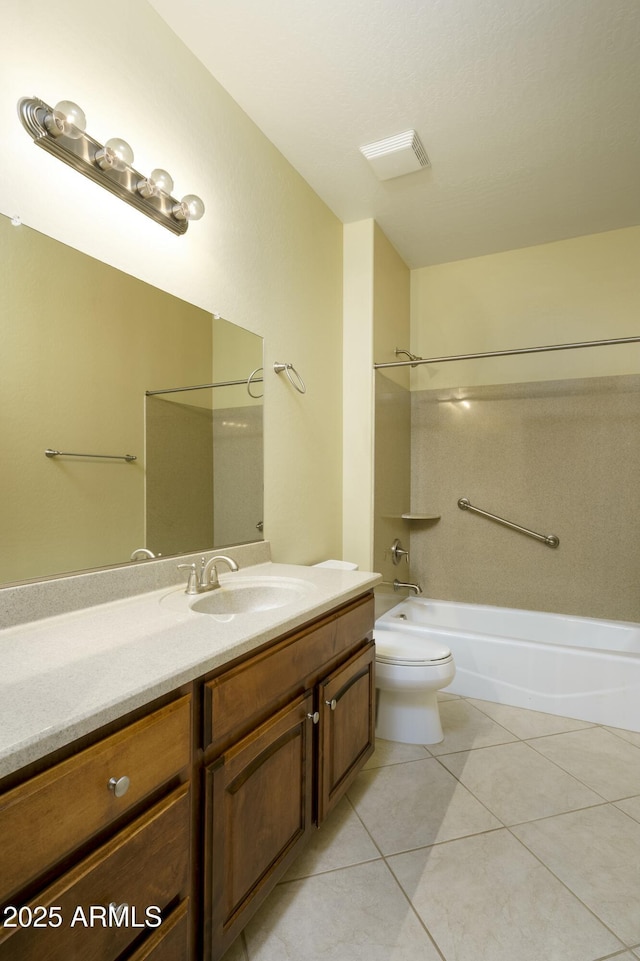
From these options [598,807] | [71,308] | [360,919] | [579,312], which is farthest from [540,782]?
[579,312]

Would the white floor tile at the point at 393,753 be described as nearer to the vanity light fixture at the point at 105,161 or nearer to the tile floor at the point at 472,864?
the tile floor at the point at 472,864

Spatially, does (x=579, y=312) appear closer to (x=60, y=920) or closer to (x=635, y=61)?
(x=635, y=61)

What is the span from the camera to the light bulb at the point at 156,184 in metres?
1.33

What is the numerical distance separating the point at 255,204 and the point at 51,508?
58.4 inches

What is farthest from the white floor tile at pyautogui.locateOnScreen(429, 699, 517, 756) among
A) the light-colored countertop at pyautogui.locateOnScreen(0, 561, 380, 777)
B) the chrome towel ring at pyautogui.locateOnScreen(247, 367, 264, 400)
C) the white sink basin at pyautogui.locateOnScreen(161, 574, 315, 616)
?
the chrome towel ring at pyautogui.locateOnScreen(247, 367, 264, 400)

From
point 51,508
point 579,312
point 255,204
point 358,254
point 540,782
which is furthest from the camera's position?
point 579,312

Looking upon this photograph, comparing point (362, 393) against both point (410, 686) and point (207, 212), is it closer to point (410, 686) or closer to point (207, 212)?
point (207, 212)

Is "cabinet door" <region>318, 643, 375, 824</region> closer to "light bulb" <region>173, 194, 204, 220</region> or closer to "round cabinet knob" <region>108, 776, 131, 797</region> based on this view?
"round cabinet knob" <region>108, 776, 131, 797</region>

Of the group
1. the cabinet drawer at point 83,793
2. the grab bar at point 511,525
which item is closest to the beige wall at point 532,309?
the grab bar at point 511,525

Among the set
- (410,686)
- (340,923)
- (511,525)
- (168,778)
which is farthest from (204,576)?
(511,525)

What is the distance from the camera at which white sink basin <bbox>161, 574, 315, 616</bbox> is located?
142cm

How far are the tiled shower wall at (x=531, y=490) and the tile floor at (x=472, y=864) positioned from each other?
997 mm

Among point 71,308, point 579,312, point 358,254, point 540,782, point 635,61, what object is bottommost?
point 540,782

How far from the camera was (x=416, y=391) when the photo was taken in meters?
3.33
